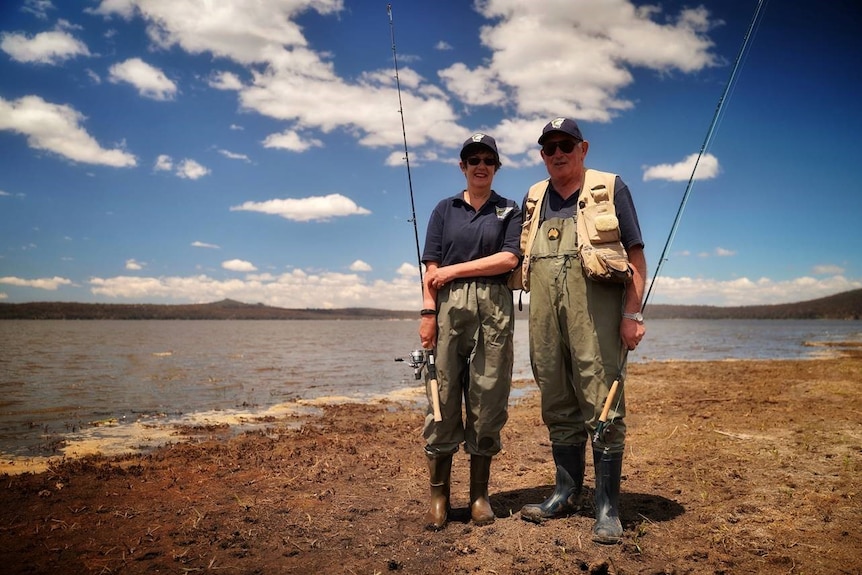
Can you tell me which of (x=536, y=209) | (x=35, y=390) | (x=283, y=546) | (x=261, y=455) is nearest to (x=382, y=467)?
(x=261, y=455)

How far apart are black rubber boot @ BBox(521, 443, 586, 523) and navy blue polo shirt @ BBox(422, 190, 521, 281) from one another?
154 cm

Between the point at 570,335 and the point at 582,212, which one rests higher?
the point at 582,212

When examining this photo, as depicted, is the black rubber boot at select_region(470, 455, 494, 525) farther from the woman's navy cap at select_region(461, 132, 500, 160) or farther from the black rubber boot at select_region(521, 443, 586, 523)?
the woman's navy cap at select_region(461, 132, 500, 160)

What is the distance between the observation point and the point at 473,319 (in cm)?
402

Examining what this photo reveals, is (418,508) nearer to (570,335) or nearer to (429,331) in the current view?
(429,331)

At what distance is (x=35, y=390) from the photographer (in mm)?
13961

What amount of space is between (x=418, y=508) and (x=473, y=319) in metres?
1.89

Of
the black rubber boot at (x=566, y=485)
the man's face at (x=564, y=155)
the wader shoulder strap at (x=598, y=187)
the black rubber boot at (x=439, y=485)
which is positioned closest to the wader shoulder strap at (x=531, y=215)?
the man's face at (x=564, y=155)

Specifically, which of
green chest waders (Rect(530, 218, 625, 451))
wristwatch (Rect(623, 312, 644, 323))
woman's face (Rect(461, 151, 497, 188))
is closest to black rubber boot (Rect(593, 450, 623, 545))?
green chest waders (Rect(530, 218, 625, 451))

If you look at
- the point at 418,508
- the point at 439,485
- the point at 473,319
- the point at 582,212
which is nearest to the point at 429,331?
the point at 473,319

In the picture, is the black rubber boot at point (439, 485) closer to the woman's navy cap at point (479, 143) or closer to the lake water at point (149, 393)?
the woman's navy cap at point (479, 143)

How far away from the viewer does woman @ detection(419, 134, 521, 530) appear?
4008 mm

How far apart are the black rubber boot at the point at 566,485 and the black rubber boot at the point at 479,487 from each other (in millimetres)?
316

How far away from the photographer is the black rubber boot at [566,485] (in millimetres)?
4176
